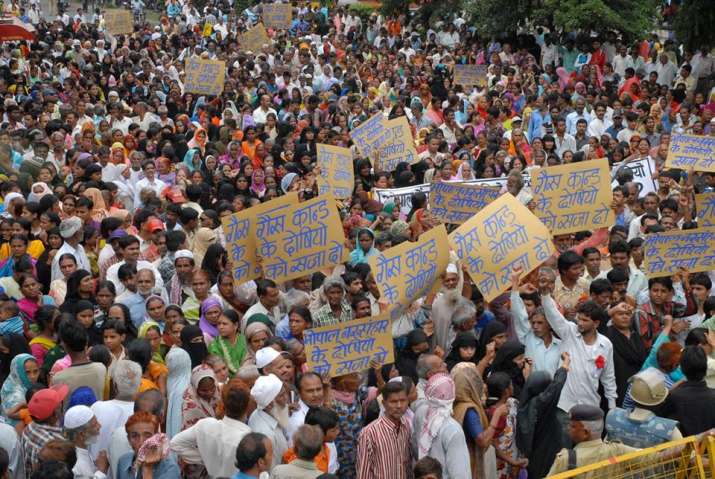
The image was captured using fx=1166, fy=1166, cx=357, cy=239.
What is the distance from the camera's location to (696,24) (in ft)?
65.7

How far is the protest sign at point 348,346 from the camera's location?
7.39 metres

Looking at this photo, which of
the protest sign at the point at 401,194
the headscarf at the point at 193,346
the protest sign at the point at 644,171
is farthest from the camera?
the protest sign at the point at 644,171

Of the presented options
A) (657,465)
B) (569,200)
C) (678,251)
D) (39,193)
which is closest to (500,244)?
(678,251)

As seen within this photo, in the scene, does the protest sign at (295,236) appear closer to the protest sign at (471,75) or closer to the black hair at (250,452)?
the black hair at (250,452)

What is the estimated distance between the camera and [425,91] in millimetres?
19141

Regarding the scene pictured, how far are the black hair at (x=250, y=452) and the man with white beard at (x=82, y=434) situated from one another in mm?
898

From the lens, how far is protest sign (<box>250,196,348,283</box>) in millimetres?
9633

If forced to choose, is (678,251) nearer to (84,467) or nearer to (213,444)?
(213,444)

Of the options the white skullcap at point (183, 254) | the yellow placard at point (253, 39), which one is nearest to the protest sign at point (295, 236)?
the white skullcap at point (183, 254)

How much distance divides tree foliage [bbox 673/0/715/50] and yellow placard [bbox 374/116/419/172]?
26.2ft

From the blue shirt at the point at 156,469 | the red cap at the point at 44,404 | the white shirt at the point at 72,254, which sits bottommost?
the blue shirt at the point at 156,469

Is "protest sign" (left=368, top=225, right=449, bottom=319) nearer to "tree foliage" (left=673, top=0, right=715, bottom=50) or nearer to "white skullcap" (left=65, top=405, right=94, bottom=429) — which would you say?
"white skullcap" (left=65, top=405, right=94, bottom=429)

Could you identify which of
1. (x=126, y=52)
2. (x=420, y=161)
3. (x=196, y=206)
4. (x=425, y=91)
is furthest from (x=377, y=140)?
(x=126, y=52)

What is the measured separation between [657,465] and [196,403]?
2689 mm
